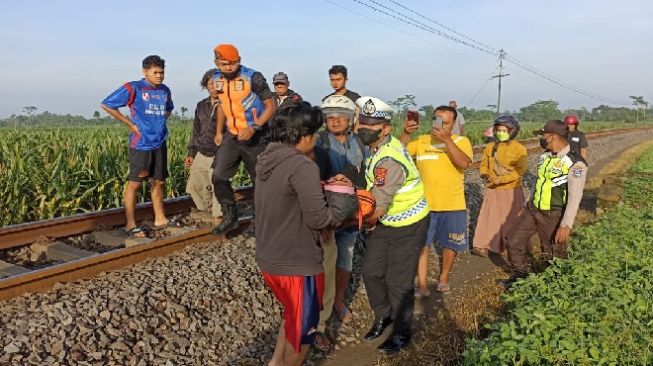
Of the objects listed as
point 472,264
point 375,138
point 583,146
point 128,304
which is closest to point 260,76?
point 375,138

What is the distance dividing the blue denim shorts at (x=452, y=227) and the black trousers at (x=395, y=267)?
1361 millimetres

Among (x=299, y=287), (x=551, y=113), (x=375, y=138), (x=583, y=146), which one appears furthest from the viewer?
(x=551, y=113)

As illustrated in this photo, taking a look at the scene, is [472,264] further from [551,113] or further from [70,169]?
[551,113]

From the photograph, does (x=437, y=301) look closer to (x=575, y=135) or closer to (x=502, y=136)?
(x=502, y=136)

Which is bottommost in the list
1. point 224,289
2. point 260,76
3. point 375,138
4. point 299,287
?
point 224,289

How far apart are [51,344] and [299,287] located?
1890mm

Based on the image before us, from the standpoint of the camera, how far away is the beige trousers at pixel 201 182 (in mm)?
7211

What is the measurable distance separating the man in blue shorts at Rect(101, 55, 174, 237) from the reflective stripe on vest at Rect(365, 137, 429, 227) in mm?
3245

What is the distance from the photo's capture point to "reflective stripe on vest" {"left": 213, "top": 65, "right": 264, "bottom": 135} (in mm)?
5629

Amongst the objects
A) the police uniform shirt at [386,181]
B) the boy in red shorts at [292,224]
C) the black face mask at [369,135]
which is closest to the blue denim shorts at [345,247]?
the police uniform shirt at [386,181]

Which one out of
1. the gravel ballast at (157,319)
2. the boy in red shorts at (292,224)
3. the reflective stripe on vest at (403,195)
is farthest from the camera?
the reflective stripe on vest at (403,195)

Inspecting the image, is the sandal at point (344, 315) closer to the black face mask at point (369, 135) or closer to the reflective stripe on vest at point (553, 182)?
the black face mask at point (369, 135)

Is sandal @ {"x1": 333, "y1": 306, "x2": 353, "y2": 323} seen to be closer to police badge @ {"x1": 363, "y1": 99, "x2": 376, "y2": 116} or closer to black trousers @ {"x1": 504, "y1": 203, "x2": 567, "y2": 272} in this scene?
police badge @ {"x1": 363, "y1": 99, "x2": 376, "y2": 116}

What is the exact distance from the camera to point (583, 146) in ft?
33.7
